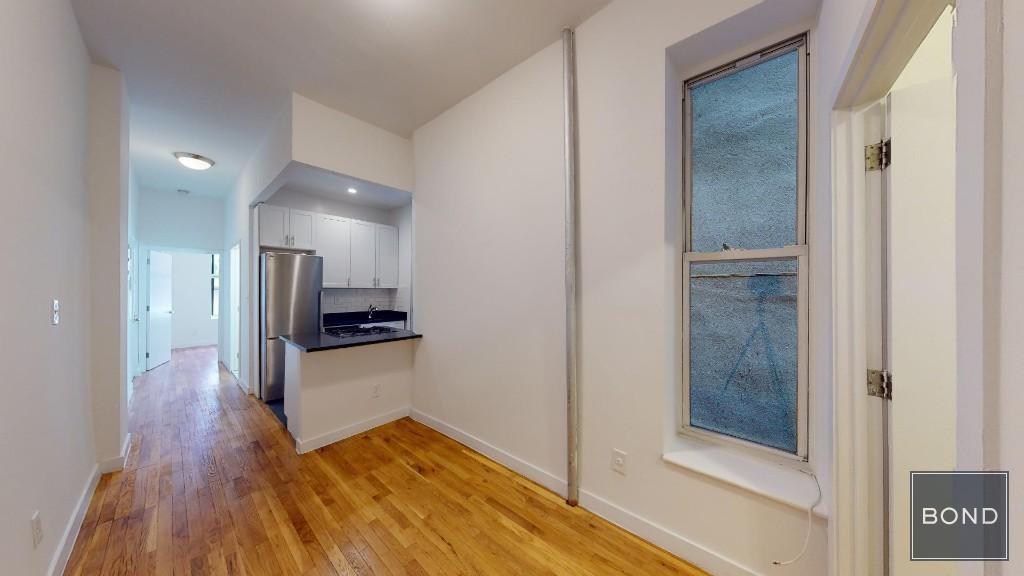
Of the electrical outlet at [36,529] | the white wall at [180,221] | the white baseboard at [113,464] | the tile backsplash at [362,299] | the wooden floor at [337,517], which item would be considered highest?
the white wall at [180,221]

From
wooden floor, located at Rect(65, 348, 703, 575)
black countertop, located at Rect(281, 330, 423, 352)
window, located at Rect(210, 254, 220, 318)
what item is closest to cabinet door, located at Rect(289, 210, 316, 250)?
black countertop, located at Rect(281, 330, 423, 352)

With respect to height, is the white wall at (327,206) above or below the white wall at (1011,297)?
above

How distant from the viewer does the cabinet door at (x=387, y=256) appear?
4.71 m

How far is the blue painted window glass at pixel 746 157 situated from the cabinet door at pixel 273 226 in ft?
13.9

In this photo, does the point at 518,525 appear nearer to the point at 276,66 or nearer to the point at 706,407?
the point at 706,407

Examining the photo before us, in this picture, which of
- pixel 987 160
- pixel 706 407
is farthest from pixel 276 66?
pixel 706 407

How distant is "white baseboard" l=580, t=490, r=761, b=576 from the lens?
1452 millimetres

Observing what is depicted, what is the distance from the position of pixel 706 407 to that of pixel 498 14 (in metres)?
2.49

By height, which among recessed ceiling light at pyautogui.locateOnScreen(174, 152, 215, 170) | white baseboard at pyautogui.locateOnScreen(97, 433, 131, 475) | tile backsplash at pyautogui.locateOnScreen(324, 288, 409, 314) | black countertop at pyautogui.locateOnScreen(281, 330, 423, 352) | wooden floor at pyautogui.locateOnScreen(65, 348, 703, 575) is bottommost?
wooden floor at pyautogui.locateOnScreen(65, 348, 703, 575)

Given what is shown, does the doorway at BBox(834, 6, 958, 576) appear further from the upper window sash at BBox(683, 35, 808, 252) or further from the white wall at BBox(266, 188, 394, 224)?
the white wall at BBox(266, 188, 394, 224)

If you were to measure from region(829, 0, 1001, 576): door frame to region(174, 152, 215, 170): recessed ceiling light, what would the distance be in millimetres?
5431

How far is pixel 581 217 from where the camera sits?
76.8 inches

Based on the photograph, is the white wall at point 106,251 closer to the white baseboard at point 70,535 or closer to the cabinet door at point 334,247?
the white baseboard at point 70,535

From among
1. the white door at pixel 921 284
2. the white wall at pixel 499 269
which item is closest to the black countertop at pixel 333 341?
the white wall at pixel 499 269
